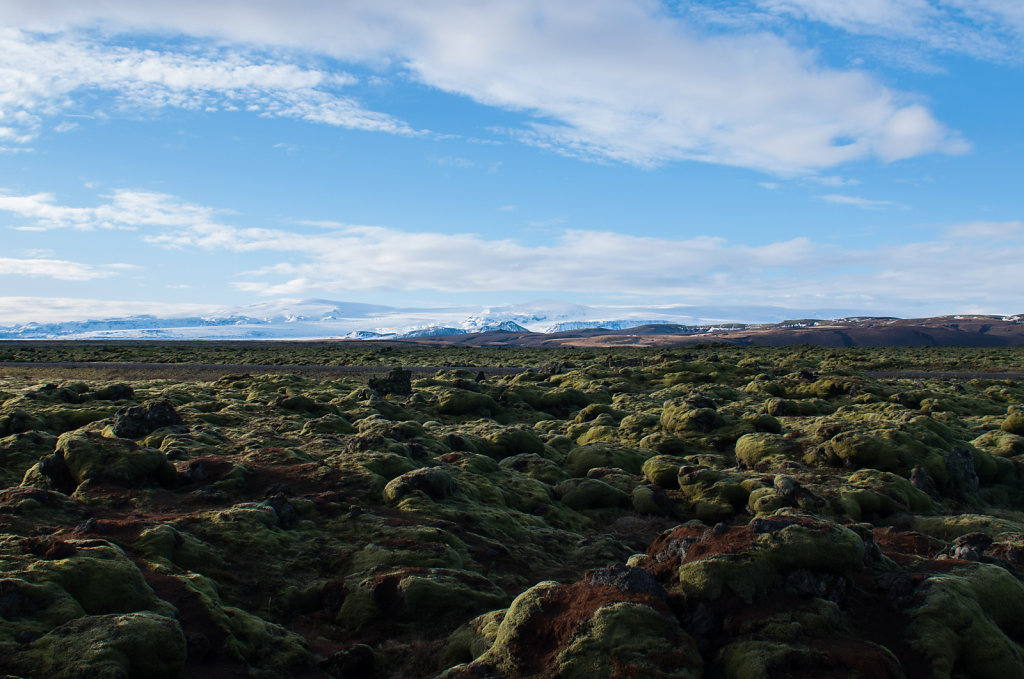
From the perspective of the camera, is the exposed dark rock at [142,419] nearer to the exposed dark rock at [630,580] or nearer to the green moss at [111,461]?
the green moss at [111,461]

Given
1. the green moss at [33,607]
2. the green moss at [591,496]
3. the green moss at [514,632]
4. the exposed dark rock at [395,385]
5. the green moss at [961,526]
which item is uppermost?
the exposed dark rock at [395,385]

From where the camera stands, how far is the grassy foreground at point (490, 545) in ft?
26.8

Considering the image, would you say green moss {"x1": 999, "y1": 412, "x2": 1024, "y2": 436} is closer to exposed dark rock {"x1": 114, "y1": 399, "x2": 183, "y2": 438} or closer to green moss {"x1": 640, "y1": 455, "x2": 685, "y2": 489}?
green moss {"x1": 640, "y1": 455, "x2": 685, "y2": 489}

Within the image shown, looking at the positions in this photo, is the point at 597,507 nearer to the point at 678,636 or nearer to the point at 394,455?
the point at 394,455

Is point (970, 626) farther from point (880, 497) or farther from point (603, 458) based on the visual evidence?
point (603, 458)

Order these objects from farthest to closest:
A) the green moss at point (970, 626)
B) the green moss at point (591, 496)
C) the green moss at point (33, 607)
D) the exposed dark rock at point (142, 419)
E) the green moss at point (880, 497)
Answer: the exposed dark rock at point (142, 419) → the green moss at point (591, 496) → the green moss at point (880, 497) → the green moss at point (970, 626) → the green moss at point (33, 607)

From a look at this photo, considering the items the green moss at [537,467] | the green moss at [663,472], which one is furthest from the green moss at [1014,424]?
the green moss at [537,467]

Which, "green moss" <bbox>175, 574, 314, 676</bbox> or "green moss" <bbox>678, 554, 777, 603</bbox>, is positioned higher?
"green moss" <bbox>678, 554, 777, 603</bbox>

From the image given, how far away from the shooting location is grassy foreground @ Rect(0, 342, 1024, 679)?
8164mm

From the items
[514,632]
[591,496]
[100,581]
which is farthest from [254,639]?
[591,496]

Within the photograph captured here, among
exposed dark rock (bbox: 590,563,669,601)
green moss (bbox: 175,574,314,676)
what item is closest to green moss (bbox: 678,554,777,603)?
exposed dark rock (bbox: 590,563,669,601)

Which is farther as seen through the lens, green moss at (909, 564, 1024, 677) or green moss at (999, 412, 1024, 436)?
green moss at (999, 412, 1024, 436)

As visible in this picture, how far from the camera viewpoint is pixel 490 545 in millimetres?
13695

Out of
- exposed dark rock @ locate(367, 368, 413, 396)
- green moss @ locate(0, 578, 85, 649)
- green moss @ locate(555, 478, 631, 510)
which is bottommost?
green moss @ locate(555, 478, 631, 510)
